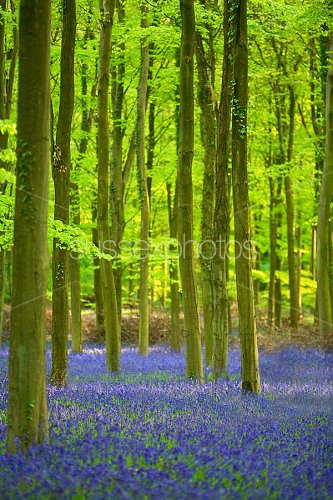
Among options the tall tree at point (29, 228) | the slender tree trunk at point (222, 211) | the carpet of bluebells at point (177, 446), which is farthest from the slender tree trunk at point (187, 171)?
the tall tree at point (29, 228)

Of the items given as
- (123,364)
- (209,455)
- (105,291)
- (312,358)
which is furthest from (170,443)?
(312,358)

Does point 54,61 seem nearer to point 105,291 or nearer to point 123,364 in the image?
point 105,291

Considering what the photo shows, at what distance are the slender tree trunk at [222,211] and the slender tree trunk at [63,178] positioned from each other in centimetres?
295

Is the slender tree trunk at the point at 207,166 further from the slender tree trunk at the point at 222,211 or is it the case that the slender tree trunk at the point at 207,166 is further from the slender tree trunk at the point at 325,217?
the slender tree trunk at the point at 325,217

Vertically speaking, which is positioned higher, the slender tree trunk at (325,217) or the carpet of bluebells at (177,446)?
the slender tree trunk at (325,217)

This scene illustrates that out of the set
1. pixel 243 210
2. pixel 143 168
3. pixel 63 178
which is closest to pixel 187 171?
pixel 243 210

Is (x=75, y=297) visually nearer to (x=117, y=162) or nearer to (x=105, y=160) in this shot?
(x=117, y=162)

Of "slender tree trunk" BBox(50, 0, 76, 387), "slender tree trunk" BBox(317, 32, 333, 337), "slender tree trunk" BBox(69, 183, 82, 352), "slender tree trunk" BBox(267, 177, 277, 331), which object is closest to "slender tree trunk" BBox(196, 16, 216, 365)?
"slender tree trunk" BBox(50, 0, 76, 387)

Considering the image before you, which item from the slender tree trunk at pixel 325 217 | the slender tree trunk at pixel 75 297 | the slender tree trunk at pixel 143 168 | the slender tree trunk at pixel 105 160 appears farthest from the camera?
the slender tree trunk at pixel 75 297

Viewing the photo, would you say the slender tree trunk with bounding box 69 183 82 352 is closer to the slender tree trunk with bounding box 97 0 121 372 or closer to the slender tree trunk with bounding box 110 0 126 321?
the slender tree trunk with bounding box 110 0 126 321

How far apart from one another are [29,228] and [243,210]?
556 cm

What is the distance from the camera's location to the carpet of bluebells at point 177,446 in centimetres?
490

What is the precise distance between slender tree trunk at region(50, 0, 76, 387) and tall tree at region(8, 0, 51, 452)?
485 cm

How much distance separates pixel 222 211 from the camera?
1226cm
